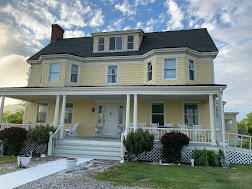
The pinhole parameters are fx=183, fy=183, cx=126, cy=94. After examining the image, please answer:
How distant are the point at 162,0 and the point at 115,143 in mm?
11040

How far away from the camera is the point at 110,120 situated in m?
12.7

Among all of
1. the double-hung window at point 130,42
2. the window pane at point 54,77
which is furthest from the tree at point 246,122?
the window pane at point 54,77

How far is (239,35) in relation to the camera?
46.4 feet

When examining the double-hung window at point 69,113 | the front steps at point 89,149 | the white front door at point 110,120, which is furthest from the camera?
the double-hung window at point 69,113

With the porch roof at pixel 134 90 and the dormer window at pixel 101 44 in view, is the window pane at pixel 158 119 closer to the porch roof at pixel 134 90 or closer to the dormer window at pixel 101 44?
the porch roof at pixel 134 90

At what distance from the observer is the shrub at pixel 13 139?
30.0 feet

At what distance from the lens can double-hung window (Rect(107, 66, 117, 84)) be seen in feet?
43.5

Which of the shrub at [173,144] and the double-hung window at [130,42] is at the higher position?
the double-hung window at [130,42]

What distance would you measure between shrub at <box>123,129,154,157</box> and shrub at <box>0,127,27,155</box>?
18.0 feet

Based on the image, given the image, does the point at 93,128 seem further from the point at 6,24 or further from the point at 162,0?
the point at 162,0

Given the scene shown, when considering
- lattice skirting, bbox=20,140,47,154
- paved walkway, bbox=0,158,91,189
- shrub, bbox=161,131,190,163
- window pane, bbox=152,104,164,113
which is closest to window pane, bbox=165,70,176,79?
window pane, bbox=152,104,164,113

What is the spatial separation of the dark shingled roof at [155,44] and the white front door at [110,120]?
4073 mm

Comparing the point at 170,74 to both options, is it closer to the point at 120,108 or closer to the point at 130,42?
the point at 120,108

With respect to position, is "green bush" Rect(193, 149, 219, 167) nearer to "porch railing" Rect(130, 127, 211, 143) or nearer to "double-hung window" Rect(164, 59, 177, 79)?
"porch railing" Rect(130, 127, 211, 143)
